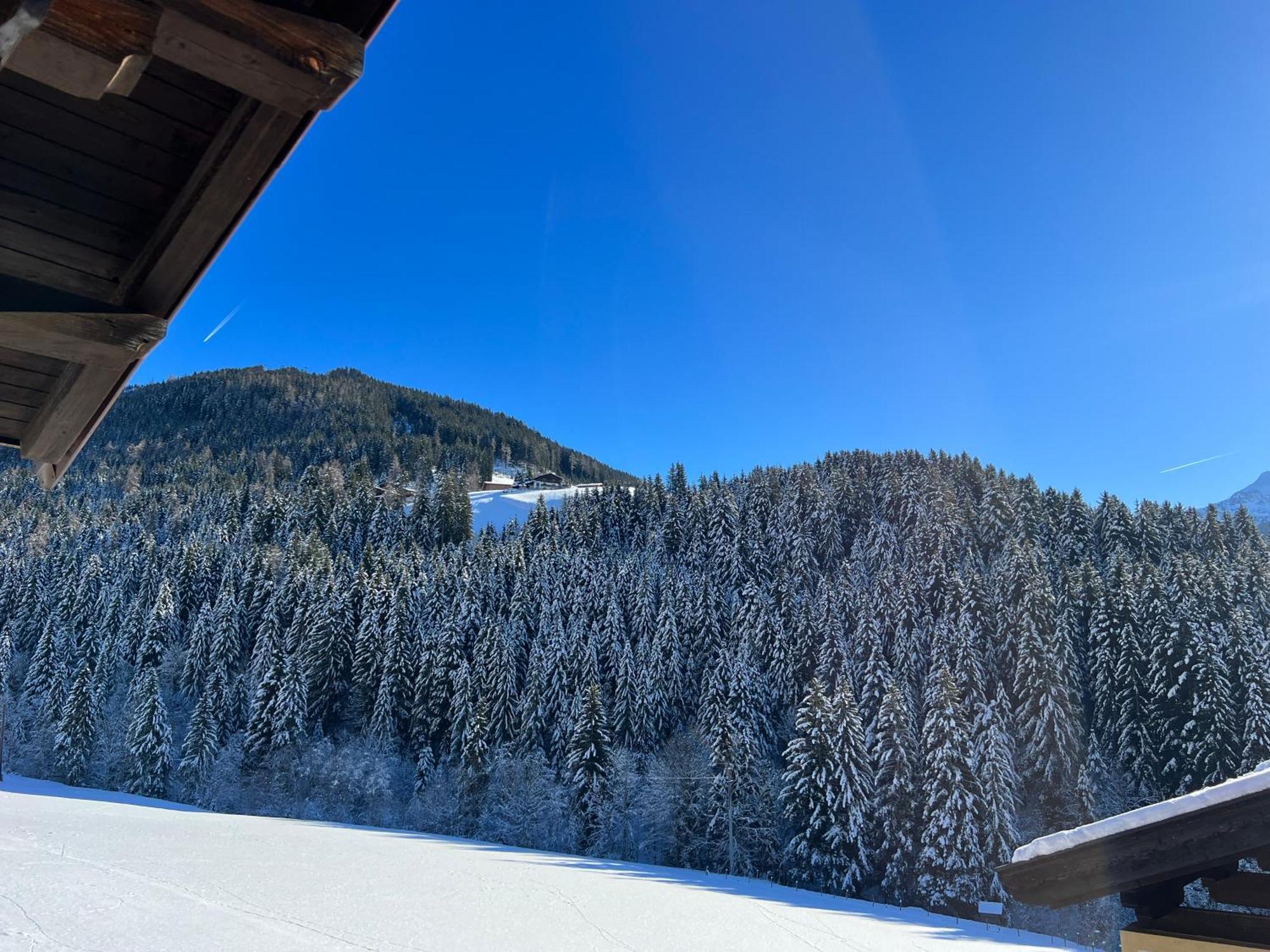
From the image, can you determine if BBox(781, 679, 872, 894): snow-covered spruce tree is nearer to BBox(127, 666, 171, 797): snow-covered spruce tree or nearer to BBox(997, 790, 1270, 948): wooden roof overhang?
BBox(997, 790, 1270, 948): wooden roof overhang

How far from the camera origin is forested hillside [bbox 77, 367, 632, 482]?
468ft

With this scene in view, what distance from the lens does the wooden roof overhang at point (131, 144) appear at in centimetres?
182

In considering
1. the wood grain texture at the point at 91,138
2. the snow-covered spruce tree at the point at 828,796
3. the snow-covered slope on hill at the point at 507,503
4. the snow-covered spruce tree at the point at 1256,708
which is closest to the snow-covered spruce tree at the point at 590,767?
the snow-covered spruce tree at the point at 828,796

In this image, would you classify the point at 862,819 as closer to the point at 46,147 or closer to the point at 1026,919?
the point at 1026,919

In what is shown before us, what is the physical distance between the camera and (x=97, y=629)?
213ft

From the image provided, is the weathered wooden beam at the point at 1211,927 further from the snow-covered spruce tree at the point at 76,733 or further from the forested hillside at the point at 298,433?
the forested hillside at the point at 298,433

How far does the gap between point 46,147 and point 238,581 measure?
73.4m

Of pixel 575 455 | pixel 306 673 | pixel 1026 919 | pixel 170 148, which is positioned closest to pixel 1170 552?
pixel 1026 919

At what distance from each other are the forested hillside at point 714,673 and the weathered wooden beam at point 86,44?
41242mm

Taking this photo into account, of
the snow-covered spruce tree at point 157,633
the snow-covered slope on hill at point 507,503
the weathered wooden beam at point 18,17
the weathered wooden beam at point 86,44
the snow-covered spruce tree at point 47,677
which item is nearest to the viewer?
the weathered wooden beam at point 18,17

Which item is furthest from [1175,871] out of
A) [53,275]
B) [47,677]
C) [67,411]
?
[47,677]

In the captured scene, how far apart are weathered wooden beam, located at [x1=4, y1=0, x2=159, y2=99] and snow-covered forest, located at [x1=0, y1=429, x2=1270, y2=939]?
41.3m

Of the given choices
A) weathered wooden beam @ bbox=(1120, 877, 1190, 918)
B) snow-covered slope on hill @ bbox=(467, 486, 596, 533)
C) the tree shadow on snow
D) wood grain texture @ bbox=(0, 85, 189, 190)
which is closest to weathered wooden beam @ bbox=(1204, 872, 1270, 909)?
weathered wooden beam @ bbox=(1120, 877, 1190, 918)

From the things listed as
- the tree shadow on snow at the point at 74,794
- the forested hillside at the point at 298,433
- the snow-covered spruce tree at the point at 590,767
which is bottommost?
the tree shadow on snow at the point at 74,794
